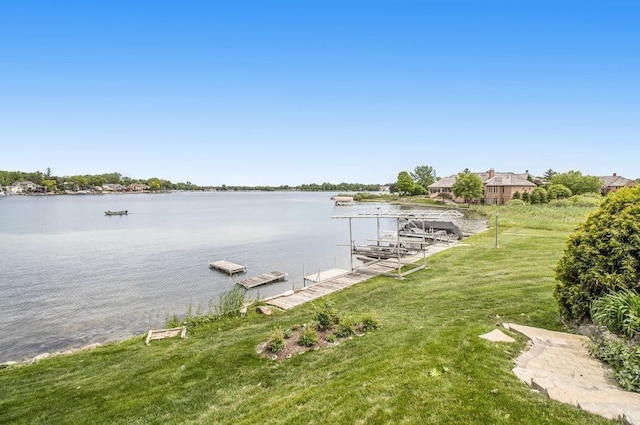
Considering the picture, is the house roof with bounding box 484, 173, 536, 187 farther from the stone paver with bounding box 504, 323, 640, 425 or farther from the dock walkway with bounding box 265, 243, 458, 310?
the stone paver with bounding box 504, 323, 640, 425

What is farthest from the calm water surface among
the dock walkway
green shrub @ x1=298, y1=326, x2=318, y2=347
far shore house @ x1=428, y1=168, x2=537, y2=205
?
far shore house @ x1=428, y1=168, x2=537, y2=205

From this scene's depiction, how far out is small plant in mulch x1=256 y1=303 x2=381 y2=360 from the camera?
29.8 feet

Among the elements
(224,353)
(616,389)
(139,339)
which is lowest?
(139,339)

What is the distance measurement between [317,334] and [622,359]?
6.44m

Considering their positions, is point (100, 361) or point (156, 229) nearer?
point (100, 361)

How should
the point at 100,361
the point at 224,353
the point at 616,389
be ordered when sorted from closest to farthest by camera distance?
the point at 616,389, the point at 224,353, the point at 100,361

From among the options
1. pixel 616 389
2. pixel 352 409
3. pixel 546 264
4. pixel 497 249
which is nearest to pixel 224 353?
pixel 352 409

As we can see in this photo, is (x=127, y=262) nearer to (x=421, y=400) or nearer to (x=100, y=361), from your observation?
(x=100, y=361)

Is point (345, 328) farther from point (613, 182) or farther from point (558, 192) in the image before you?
point (613, 182)

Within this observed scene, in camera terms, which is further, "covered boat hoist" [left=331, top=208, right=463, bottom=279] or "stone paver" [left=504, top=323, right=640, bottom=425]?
"covered boat hoist" [left=331, top=208, right=463, bottom=279]

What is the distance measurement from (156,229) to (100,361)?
50.0 meters

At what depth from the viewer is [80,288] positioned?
24.6 metres

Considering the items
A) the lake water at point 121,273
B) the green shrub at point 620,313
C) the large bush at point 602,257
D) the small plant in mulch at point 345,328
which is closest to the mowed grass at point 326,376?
the small plant in mulch at point 345,328

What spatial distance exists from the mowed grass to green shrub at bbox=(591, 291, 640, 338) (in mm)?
1541
